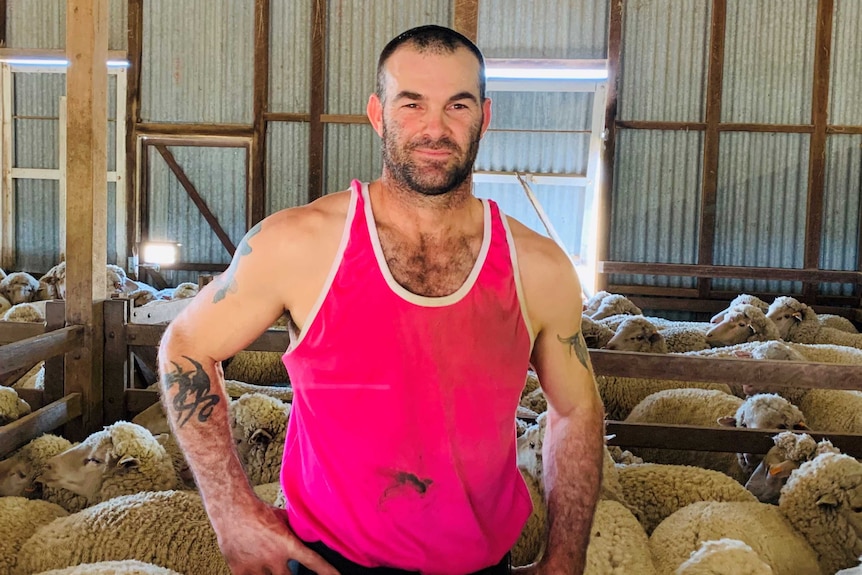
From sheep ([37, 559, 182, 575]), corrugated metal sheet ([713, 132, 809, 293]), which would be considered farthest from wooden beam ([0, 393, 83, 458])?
corrugated metal sheet ([713, 132, 809, 293])

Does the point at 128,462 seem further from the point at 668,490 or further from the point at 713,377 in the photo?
the point at 713,377

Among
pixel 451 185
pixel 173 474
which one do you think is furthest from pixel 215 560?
pixel 451 185

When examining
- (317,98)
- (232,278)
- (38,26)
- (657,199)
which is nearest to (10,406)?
(232,278)

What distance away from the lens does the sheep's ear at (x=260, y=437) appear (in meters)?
3.71

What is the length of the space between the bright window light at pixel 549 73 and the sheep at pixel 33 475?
8.10 metres

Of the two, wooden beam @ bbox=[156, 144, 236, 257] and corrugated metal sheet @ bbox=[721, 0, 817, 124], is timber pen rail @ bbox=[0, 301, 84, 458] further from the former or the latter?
corrugated metal sheet @ bbox=[721, 0, 817, 124]

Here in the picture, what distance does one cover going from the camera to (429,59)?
5.48 feet

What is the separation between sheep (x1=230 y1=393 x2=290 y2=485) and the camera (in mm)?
3732

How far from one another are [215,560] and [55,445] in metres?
1.32

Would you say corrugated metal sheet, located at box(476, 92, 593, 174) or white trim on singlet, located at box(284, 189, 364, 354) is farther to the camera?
corrugated metal sheet, located at box(476, 92, 593, 174)

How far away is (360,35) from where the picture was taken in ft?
35.4

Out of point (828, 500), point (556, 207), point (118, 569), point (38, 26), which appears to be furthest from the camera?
point (38, 26)

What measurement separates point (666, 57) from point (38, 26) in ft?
29.5

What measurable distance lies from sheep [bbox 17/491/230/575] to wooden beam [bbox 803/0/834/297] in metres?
9.55
